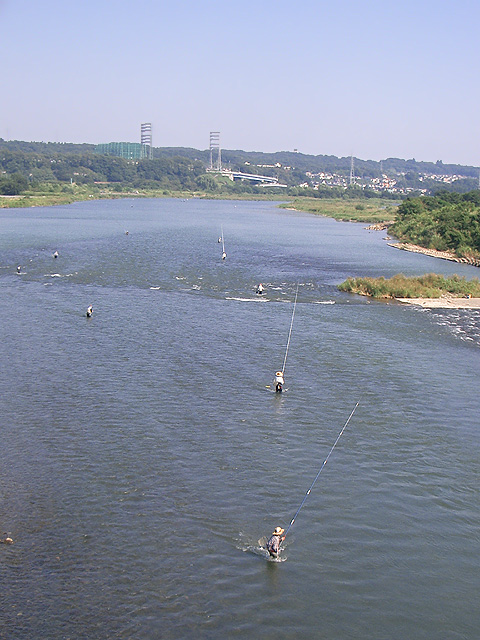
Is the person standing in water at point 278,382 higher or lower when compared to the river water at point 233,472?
higher

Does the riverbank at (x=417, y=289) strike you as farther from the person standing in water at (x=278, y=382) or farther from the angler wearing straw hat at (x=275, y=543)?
the angler wearing straw hat at (x=275, y=543)

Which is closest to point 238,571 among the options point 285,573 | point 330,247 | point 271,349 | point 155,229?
point 285,573

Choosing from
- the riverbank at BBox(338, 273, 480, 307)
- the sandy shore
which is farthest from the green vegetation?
the sandy shore

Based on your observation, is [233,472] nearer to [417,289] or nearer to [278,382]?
[278,382]

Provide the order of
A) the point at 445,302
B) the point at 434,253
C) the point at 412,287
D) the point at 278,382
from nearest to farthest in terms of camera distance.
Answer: the point at 278,382 < the point at 445,302 < the point at 412,287 < the point at 434,253

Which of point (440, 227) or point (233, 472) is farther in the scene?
point (440, 227)

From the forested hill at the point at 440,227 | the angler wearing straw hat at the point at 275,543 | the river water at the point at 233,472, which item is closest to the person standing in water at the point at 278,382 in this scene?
the river water at the point at 233,472

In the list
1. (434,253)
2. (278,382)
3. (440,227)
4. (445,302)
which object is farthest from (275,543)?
(440,227)
